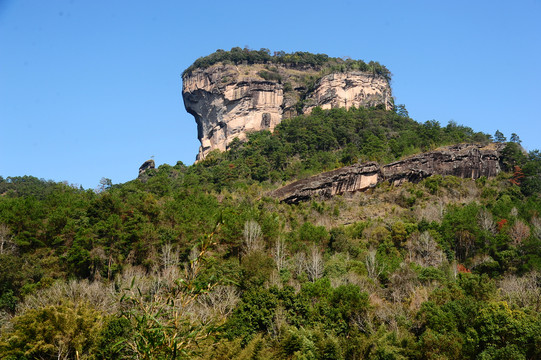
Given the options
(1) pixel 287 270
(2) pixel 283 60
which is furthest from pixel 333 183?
(2) pixel 283 60

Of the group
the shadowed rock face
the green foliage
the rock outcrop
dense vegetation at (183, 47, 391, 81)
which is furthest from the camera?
dense vegetation at (183, 47, 391, 81)

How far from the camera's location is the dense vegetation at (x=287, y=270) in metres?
18.8

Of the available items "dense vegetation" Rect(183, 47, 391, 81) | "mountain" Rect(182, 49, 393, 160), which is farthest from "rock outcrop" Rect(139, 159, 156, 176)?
"dense vegetation" Rect(183, 47, 391, 81)

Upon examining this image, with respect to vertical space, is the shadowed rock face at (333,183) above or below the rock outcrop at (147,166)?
below

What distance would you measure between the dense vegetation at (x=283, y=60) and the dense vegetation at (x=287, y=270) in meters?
30.8

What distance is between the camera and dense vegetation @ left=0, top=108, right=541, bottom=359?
739 inches

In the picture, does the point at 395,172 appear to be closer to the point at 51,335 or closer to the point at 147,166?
the point at 51,335

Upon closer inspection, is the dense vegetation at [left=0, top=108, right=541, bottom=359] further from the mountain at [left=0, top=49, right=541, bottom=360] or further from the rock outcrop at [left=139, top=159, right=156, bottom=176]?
the rock outcrop at [left=139, top=159, right=156, bottom=176]

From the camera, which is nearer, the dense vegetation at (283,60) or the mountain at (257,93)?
the mountain at (257,93)

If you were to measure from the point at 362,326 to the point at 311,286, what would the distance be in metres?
3.53

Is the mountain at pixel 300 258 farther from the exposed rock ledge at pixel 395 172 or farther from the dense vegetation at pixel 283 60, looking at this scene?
the dense vegetation at pixel 283 60

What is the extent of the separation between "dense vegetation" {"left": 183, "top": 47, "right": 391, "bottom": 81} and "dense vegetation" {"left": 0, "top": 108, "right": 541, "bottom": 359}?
101 ft

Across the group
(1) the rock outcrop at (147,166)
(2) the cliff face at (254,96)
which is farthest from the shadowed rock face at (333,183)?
(1) the rock outcrop at (147,166)

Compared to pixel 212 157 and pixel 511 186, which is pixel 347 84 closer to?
pixel 212 157
